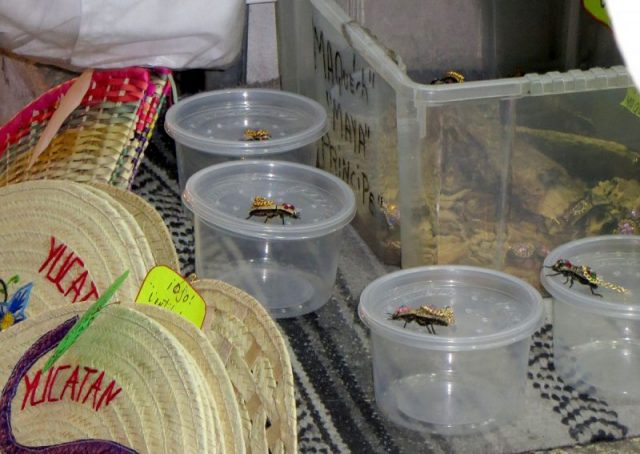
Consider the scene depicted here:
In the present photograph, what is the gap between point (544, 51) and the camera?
4.34ft

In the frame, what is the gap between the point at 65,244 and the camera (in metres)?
0.83

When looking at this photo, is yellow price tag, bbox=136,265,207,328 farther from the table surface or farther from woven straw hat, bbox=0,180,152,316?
the table surface

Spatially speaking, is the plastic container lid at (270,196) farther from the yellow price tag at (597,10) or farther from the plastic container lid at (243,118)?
the yellow price tag at (597,10)

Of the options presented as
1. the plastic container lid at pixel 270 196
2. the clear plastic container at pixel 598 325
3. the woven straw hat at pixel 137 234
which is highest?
the woven straw hat at pixel 137 234

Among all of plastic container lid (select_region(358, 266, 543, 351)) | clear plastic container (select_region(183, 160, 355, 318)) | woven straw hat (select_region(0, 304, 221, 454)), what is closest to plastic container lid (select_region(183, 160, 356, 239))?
clear plastic container (select_region(183, 160, 355, 318))

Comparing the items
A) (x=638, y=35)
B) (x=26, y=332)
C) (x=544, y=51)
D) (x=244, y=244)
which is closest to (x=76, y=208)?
(x=26, y=332)

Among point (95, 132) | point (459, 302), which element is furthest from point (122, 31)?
point (459, 302)

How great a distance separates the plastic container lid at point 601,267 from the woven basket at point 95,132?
0.45 m

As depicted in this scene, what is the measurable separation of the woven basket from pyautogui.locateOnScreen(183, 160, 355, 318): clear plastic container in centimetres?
8

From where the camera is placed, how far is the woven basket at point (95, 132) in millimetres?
1054

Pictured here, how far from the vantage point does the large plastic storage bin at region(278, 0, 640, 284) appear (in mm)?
972

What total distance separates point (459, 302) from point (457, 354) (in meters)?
0.07

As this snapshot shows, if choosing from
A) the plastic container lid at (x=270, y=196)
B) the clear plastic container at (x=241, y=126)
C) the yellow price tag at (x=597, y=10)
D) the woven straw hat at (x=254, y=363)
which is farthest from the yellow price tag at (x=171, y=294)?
the yellow price tag at (x=597, y=10)

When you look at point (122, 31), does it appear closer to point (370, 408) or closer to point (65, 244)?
point (65, 244)
